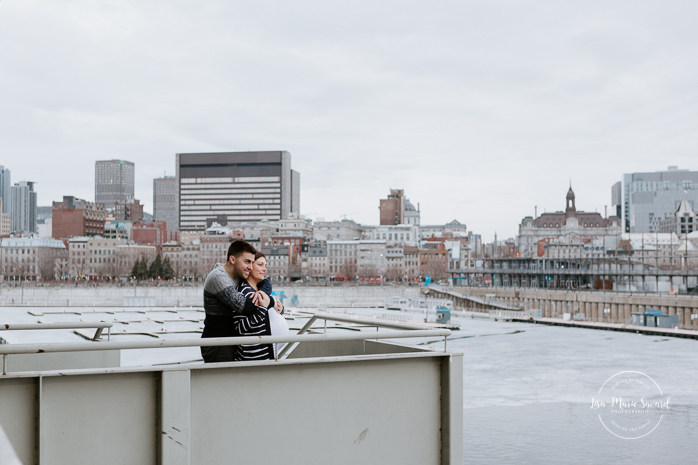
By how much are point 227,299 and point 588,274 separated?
92.8 meters

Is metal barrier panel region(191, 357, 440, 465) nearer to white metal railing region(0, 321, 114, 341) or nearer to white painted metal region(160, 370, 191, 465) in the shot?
white painted metal region(160, 370, 191, 465)

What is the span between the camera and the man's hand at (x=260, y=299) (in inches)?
237

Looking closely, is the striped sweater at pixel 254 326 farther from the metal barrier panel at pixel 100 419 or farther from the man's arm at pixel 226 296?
the metal barrier panel at pixel 100 419

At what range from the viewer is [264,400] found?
5574mm

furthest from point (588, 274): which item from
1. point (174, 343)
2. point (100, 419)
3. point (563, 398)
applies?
point (100, 419)

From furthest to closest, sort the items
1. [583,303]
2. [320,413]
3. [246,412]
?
[583,303]
[320,413]
[246,412]

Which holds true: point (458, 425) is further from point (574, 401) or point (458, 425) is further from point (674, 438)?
point (574, 401)

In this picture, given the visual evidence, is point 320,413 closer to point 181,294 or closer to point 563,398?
point 563,398

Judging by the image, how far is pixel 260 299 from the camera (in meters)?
6.02

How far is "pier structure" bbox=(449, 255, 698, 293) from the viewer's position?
8681cm

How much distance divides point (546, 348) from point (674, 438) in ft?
71.3

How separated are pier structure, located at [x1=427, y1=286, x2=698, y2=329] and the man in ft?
187

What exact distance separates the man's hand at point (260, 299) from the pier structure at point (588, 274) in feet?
268

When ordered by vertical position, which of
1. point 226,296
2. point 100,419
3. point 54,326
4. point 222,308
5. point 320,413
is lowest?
point 320,413
